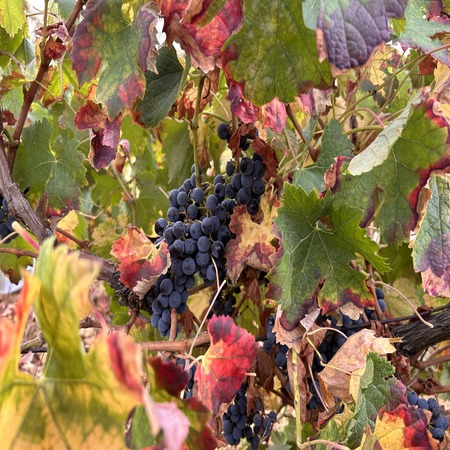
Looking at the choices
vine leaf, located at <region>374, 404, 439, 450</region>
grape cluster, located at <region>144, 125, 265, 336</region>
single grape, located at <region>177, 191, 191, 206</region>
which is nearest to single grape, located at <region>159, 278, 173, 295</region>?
grape cluster, located at <region>144, 125, 265, 336</region>

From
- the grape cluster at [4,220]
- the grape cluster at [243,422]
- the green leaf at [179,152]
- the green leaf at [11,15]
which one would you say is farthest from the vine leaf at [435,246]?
the green leaf at [11,15]

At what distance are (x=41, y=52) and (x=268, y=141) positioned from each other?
39cm

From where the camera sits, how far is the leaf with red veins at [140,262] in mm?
768

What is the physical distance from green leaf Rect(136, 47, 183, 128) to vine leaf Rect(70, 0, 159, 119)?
9 cm

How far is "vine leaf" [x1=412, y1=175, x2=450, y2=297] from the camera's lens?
0.74 meters

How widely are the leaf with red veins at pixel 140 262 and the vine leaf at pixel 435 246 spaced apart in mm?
335

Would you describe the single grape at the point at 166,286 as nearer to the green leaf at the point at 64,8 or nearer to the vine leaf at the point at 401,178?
the vine leaf at the point at 401,178

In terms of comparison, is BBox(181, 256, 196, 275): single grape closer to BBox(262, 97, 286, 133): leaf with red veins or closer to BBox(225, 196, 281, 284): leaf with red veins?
BBox(225, 196, 281, 284): leaf with red veins

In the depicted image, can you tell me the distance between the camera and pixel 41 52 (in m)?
0.91

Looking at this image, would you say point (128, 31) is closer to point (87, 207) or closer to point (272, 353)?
point (272, 353)

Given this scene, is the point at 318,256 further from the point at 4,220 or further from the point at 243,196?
the point at 4,220

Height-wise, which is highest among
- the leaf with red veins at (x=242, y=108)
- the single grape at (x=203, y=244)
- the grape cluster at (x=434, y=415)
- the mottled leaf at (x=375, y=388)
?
the leaf with red veins at (x=242, y=108)

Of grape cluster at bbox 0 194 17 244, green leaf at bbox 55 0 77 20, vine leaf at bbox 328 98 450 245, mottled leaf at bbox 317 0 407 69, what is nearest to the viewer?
mottled leaf at bbox 317 0 407 69

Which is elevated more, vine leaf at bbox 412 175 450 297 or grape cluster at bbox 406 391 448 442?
vine leaf at bbox 412 175 450 297
